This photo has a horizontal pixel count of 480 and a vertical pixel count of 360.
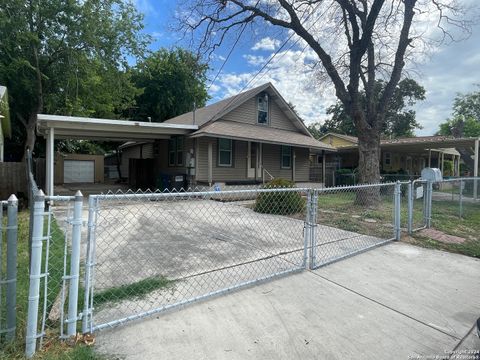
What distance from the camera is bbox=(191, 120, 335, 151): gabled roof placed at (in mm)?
12812

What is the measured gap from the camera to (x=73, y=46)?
17391 mm

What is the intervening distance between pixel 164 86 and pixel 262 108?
13.9 metres

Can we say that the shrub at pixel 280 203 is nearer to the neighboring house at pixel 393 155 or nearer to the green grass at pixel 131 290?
the green grass at pixel 131 290

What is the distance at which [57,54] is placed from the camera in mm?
17219

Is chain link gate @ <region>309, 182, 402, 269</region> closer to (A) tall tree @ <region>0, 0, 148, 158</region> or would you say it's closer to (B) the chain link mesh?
(B) the chain link mesh

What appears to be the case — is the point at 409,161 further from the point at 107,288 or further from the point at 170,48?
the point at 107,288

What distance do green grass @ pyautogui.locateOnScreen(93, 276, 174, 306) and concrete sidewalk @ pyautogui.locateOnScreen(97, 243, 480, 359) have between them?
63cm

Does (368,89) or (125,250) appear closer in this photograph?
(125,250)

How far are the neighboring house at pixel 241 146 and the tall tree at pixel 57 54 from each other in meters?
5.33

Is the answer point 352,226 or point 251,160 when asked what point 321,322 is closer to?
point 352,226

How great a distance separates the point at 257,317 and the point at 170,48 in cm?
3058

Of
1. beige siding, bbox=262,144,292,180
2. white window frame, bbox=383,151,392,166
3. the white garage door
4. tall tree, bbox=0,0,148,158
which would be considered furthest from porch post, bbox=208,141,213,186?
white window frame, bbox=383,151,392,166

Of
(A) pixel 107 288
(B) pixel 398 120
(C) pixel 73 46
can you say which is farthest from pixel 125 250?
(B) pixel 398 120

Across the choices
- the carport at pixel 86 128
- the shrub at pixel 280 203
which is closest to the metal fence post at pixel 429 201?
the shrub at pixel 280 203
